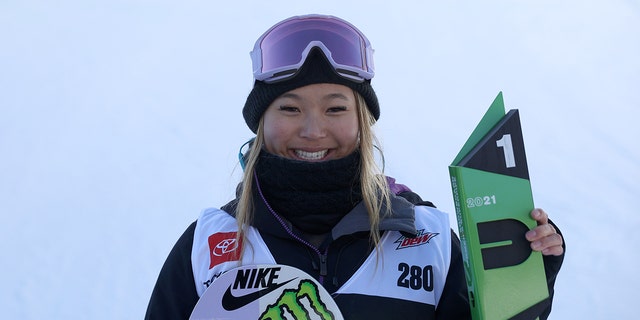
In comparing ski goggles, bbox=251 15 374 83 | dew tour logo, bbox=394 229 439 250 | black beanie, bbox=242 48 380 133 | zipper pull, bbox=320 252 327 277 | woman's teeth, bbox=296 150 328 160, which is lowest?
zipper pull, bbox=320 252 327 277

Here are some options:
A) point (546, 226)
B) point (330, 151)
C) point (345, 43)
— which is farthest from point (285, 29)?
point (546, 226)

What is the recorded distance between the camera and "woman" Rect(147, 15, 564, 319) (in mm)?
1516

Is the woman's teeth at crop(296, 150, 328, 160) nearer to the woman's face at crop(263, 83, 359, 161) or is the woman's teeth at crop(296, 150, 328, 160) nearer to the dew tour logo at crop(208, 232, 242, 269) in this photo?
the woman's face at crop(263, 83, 359, 161)

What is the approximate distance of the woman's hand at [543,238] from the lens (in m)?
1.44

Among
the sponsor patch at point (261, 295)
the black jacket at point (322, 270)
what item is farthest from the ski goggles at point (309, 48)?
the sponsor patch at point (261, 295)

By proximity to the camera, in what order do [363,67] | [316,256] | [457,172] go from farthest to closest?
1. [363,67]
2. [316,256]
3. [457,172]

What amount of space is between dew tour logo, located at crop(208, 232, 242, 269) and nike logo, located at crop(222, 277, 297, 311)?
0.28ft

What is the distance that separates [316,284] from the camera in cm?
148

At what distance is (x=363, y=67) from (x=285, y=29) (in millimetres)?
225

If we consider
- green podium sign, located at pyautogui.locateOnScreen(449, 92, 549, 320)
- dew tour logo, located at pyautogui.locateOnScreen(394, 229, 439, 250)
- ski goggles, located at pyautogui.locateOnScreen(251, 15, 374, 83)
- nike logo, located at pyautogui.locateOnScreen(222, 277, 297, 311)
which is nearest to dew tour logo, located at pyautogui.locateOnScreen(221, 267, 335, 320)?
nike logo, located at pyautogui.locateOnScreen(222, 277, 297, 311)

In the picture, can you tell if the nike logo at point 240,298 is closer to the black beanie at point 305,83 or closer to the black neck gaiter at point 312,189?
the black neck gaiter at point 312,189

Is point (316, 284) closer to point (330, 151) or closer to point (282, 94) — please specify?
point (330, 151)

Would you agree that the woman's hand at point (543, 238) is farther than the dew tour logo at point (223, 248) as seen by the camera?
No

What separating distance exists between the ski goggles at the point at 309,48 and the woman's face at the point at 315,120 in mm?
54
